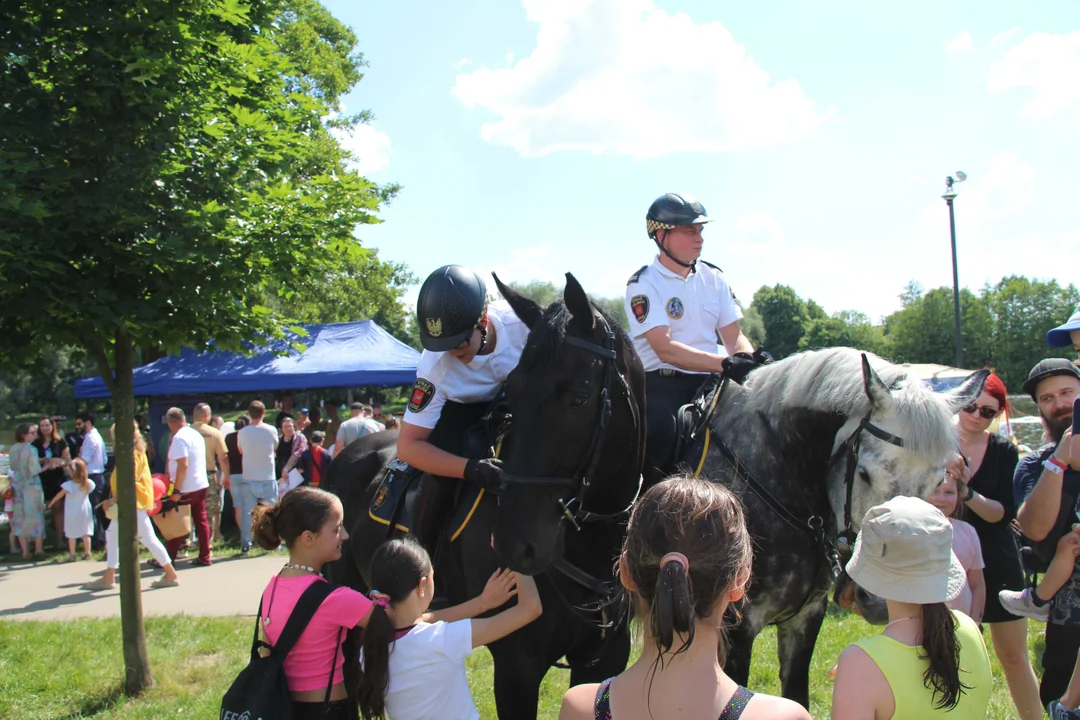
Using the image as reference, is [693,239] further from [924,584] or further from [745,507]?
[924,584]

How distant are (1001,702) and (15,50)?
7.39 m

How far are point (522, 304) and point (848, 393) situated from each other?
4.75ft

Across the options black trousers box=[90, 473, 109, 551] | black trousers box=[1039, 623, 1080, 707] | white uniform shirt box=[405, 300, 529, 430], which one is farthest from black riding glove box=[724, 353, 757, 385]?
black trousers box=[90, 473, 109, 551]

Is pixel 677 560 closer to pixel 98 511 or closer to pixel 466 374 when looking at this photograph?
pixel 466 374

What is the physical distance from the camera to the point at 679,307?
418cm

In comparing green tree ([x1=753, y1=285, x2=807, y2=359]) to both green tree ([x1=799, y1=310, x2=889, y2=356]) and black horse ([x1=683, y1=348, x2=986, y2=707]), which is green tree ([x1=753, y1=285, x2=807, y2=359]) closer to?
green tree ([x1=799, y1=310, x2=889, y2=356])

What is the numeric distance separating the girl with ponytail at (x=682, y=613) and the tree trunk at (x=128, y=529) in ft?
16.6

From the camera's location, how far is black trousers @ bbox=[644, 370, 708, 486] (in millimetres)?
3764

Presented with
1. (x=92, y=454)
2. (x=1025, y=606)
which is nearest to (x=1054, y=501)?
(x=1025, y=606)

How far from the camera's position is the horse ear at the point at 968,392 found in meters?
3.19

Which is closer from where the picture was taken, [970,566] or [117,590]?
[970,566]

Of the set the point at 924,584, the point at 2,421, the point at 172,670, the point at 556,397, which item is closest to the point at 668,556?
the point at 924,584

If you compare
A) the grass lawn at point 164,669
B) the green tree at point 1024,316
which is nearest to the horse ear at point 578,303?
the grass lawn at point 164,669

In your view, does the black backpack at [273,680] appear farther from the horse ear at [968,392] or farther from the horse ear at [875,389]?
the horse ear at [968,392]
